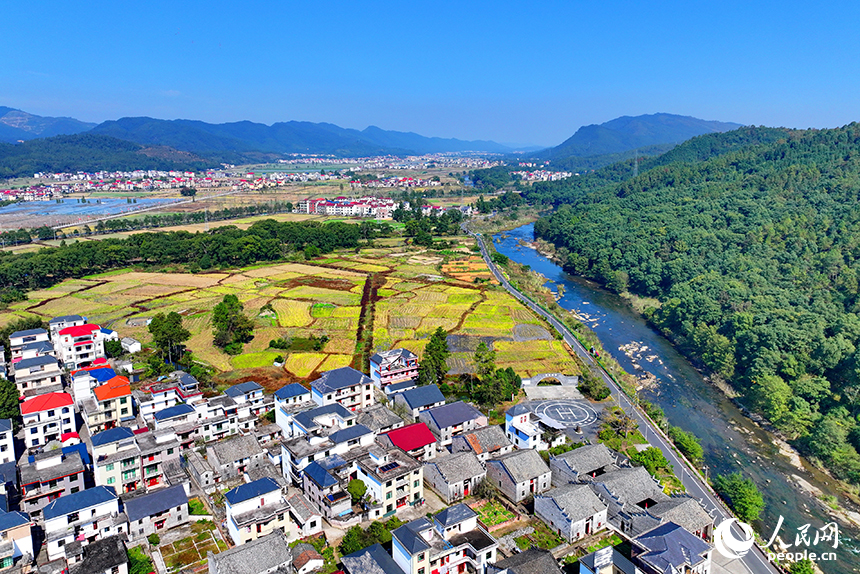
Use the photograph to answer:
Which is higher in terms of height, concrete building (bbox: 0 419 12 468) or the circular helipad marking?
concrete building (bbox: 0 419 12 468)

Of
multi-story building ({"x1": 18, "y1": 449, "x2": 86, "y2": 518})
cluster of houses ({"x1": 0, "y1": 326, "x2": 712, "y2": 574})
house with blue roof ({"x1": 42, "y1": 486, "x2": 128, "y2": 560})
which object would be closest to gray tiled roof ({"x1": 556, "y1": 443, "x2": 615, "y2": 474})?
cluster of houses ({"x1": 0, "y1": 326, "x2": 712, "y2": 574})

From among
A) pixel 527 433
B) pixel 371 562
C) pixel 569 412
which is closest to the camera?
pixel 371 562

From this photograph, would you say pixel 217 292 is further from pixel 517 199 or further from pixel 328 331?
pixel 517 199

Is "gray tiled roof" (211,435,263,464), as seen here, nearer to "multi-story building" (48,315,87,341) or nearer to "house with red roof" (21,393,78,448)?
"house with red roof" (21,393,78,448)

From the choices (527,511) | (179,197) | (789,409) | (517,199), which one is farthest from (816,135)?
(179,197)

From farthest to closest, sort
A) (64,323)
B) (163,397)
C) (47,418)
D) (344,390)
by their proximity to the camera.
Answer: (64,323), (344,390), (163,397), (47,418)

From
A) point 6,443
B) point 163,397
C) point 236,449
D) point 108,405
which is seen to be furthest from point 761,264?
point 6,443

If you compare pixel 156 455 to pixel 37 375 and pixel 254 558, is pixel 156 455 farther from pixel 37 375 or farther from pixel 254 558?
pixel 37 375

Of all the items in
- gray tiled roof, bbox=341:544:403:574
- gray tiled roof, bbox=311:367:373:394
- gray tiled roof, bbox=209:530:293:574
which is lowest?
gray tiled roof, bbox=341:544:403:574
